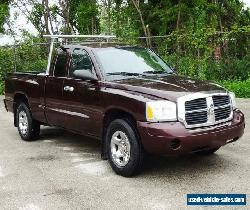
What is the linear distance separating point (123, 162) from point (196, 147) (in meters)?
1.09

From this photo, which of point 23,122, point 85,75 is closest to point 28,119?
point 23,122

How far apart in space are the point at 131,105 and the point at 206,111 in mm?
1016

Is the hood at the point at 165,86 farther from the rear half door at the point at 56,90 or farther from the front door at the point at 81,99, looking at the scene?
the rear half door at the point at 56,90

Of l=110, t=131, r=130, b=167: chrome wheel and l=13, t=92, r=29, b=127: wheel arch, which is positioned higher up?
l=13, t=92, r=29, b=127: wheel arch

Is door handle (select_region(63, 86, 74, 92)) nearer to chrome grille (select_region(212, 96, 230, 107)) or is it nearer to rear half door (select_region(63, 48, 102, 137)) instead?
Result: rear half door (select_region(63, 48, 102, 137))

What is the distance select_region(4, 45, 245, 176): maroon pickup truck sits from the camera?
6.30 meters

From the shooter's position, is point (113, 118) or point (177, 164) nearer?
point (113, 118)

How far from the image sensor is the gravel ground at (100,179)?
5750 mm

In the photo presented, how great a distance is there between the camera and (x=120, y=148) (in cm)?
680

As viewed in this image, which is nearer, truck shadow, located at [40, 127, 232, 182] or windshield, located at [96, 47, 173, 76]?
truck shadow, located at [40, 127, 232, 182]

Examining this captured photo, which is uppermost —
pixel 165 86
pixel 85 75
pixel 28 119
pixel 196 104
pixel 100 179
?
pixel 85 75

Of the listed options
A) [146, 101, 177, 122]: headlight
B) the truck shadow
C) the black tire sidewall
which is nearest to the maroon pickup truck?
[146, 101, 177, 122]: headlight

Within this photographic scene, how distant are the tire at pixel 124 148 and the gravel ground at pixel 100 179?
0.15m

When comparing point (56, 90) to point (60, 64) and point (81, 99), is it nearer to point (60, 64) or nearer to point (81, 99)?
point (60, 64)
